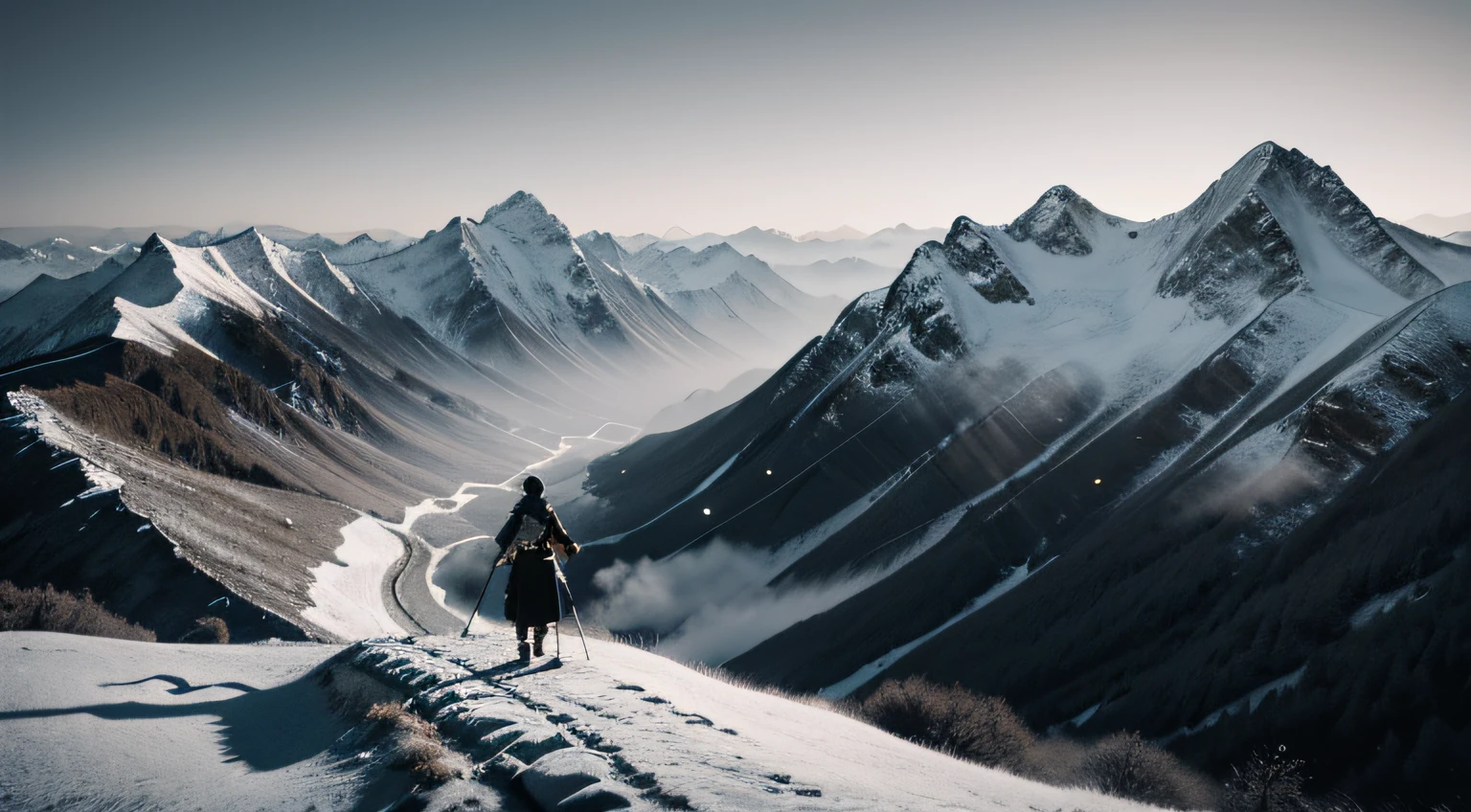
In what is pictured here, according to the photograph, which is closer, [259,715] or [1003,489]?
[259,715]

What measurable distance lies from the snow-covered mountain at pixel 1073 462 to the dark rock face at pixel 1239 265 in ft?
1.07

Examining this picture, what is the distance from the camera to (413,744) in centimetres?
965

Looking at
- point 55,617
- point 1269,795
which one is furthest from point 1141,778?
point 55,617

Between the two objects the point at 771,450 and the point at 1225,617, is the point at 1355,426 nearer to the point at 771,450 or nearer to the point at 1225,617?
the point at 1225,617

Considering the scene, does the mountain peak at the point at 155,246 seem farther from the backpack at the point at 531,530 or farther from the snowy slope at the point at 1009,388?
the backpack at the point at 531,530

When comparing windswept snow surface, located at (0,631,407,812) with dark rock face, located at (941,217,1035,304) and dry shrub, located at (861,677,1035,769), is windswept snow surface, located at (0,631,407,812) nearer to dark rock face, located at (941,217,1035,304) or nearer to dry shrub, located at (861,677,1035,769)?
dry shrub, located at (861,677,1035,769)

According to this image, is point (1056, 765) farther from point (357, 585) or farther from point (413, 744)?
point (357, 585)

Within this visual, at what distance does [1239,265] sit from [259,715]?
376 ft

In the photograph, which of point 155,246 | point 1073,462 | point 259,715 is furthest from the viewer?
point 155,246

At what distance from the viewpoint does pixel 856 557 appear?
86000 millimetres

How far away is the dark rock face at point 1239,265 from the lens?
319ft

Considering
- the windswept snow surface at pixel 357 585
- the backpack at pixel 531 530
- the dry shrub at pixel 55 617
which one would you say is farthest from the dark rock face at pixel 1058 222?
the backpack at pixel 531 530

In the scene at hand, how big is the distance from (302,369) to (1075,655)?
140291mm

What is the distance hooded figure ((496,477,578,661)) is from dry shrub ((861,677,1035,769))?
11.3m
